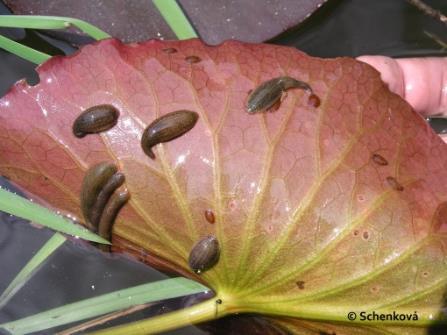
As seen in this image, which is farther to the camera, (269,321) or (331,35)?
(331,35)

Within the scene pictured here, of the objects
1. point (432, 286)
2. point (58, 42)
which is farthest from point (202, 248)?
point (58, 42)

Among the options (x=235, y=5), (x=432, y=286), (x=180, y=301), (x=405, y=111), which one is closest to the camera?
(x=432, y=286)

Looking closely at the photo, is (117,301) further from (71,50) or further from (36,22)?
(71,50)

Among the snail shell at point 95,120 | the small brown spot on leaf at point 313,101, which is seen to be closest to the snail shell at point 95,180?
the snail shell at point 95,120

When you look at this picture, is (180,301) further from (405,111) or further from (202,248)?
(405,111)

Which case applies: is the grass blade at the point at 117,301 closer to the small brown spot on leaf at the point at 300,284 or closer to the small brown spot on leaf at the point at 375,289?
the small brown spot on leaf at the point at 300,284

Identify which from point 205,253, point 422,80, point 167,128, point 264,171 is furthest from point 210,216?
point 422,80
